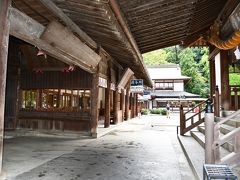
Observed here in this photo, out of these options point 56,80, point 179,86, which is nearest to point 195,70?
point 179,86

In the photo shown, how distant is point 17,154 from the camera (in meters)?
6.70

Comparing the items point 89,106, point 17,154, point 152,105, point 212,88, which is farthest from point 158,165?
point 152,105

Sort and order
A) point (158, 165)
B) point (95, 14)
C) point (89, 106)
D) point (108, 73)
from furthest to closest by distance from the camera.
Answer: point (108, 73), point (89, 106), point (158, 165), point (95, 14)

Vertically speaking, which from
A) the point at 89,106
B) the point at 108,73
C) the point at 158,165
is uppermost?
the point at 108,73

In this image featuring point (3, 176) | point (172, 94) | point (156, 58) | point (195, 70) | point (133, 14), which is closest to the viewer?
point (3, 176)

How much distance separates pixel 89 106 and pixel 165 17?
5301 mm

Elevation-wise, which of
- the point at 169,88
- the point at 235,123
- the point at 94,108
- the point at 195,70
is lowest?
the point at 235,123

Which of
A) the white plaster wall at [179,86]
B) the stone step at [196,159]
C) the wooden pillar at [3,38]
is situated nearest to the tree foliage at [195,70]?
the white plaster wall at [179,86]

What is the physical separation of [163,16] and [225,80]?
4.64 m

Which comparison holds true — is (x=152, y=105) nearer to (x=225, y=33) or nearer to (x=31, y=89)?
(x=31, y=89)

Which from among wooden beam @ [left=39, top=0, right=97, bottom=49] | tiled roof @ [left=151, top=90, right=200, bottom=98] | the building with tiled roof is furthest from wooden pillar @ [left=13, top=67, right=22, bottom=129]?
tiled roof @ [left=151, top=90, right=200, bottom=98]

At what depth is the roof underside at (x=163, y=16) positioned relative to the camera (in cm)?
599

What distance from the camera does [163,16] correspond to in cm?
699

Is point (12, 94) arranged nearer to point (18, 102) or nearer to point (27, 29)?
point (18, 102)
